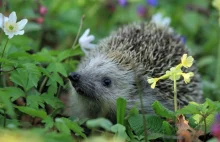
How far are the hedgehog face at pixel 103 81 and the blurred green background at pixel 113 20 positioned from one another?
1344mm

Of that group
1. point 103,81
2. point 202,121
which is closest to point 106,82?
point 103,81

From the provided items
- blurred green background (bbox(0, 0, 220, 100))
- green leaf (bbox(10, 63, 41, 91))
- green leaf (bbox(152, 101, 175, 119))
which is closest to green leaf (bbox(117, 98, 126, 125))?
green leaf (bbox(152, 101, 175, 119))

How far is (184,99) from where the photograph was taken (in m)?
4.77

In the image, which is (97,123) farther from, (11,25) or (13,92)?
(11,25)

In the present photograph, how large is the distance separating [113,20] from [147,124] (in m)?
3.67

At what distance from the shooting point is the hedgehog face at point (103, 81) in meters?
4.30

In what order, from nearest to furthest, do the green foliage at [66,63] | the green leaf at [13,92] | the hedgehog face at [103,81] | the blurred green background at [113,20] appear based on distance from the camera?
the green foliage at [66,63], the green leaf at [13,92], the hedgehog face at [103,81], the blurred green background at [113,20]

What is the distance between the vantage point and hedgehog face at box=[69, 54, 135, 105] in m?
4.30

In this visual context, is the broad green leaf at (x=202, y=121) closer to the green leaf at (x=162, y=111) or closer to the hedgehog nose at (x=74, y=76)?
the green leaf at (x=162, y=111)

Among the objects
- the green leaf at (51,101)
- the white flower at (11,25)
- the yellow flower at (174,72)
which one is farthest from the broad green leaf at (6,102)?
the yellow flower at (174,72)

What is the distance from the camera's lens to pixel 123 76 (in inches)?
179

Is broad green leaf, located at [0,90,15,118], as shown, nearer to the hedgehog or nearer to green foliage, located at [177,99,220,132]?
the hedgehog

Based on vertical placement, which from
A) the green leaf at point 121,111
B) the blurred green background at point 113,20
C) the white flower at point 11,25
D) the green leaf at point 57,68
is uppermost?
the blurred green background at point 113,20

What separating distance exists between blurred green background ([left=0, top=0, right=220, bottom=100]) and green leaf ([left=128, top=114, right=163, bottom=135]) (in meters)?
1.96
